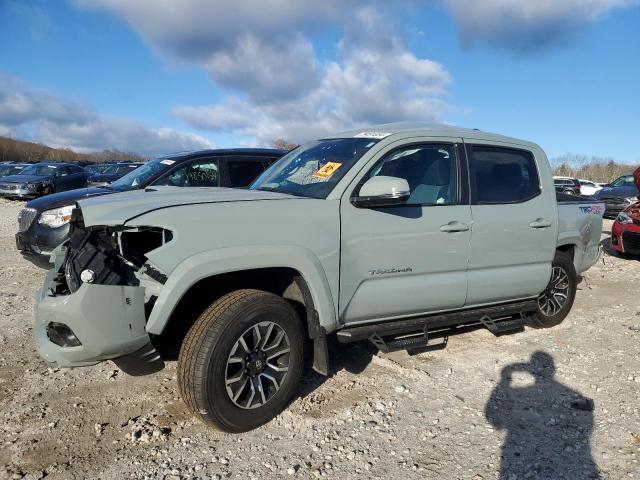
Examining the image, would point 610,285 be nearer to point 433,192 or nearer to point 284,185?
point 433,192

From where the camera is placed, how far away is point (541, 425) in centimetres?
338

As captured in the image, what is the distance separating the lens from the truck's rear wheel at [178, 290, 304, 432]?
295 centimetres

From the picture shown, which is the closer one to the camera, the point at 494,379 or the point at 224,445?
the point at 224,445

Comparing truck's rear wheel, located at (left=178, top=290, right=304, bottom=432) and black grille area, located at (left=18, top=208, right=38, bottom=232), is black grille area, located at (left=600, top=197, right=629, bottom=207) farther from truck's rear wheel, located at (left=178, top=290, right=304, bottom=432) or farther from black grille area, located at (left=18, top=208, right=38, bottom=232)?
black grille area, located at (left=18, top=208, right=38, bottom=232)

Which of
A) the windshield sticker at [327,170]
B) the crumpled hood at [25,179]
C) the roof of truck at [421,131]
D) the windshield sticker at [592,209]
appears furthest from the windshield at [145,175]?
the crumpled hood at [25,179]

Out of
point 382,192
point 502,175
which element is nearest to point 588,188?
point 502,175

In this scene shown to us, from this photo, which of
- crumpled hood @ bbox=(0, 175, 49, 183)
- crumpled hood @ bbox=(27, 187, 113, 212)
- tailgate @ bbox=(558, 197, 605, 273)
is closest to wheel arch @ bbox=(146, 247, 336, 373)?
tailgate @ bbox=(558, 197, 605, 273)

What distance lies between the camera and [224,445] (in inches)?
121

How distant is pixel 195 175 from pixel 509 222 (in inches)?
175

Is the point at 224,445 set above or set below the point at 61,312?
below

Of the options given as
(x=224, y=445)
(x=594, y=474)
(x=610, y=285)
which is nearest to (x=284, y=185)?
(x=224, y=445)

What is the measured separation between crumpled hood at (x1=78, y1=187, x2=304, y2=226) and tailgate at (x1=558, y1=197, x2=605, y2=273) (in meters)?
3.22

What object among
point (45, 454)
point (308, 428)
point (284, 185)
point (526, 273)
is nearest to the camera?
point (45, 454)

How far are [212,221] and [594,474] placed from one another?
8.66 feet
